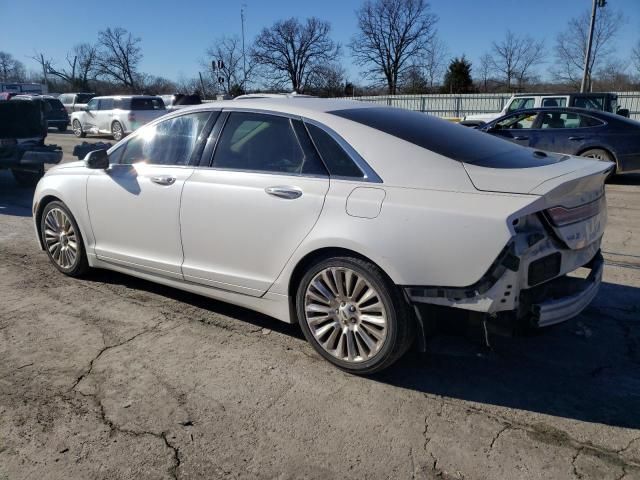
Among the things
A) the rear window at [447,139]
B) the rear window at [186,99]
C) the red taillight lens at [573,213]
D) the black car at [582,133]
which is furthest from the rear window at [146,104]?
the red taillight lens at [573,213]

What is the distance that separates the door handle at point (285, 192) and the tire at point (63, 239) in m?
2.31

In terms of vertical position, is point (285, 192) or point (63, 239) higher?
point (285, 192)

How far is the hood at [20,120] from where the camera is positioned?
976cm

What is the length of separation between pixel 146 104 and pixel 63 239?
63.9 ft

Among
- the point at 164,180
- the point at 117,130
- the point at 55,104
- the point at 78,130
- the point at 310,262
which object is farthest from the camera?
the point at 55,104

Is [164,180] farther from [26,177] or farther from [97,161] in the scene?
[26,177]

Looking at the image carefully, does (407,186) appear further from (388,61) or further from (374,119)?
(388,61)

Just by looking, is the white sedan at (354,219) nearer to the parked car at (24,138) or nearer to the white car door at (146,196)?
the white car door at (146,196)

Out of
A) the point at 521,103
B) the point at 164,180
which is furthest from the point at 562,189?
the point at 521,103

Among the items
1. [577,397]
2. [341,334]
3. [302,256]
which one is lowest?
[577,397]

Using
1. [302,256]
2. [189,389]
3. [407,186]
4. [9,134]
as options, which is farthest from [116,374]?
[9,134]

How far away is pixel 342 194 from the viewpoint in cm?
320

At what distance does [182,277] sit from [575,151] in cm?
874

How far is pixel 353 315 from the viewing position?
321cm
